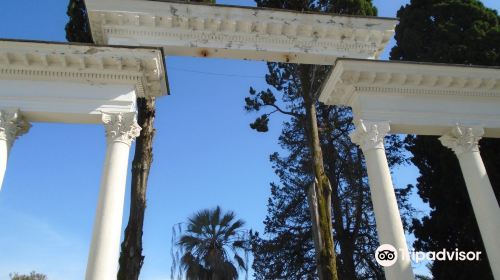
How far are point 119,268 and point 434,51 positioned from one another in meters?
16.0

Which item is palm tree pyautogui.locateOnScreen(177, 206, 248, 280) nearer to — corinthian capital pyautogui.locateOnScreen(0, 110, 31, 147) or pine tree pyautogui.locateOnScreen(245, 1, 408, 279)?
pine tree pyautogui.locateOnScreen(245, 1, 408, 279)

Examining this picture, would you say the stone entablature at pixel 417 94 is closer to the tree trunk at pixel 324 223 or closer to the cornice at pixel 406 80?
the cornice at pixel 406 80

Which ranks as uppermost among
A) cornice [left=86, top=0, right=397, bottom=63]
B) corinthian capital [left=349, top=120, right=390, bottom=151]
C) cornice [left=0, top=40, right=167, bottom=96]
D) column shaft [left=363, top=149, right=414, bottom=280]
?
cornice [left=86, top=0, right=397, bottom=63]

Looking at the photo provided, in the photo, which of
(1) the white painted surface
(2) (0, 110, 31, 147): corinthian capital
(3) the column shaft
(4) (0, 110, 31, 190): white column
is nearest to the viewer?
(3) the column shaft

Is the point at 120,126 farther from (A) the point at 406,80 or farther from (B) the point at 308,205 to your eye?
(B) the point at 308,205

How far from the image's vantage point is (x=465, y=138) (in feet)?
32.2

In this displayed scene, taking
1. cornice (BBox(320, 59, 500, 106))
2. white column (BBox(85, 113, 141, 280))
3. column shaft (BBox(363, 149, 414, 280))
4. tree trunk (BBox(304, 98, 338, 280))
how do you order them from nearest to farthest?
white column (BBox(85, 113, 141, 280)) → column shaft (BBox(363, 149, 414, 280)) → cornice (BBox(320, 59, 500, 106)) → tree trunk (BBox(304, 98, 338, 280))

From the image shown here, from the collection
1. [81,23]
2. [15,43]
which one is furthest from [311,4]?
[15,43]

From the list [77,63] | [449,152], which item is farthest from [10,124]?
[449,152]

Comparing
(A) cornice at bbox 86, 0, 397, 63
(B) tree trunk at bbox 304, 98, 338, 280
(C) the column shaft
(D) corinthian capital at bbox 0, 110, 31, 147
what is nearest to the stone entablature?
(C) the column shaft

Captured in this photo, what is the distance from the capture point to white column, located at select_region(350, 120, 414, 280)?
7.87 meters

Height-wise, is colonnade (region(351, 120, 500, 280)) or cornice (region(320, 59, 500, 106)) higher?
cornice (region(320, 59, 500, 106))

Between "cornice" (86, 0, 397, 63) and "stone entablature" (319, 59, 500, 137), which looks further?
"cornice" (86, 0, 397, 63)

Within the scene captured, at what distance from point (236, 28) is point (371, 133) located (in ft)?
14.0
